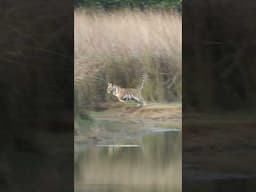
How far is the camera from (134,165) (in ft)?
17.3

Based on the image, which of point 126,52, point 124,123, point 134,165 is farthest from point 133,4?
point 134,165

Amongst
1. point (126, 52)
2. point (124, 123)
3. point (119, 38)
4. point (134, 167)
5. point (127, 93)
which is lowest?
point (134, 167)

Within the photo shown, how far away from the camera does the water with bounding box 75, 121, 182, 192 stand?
5246 mm

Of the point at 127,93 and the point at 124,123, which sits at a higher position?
the point at 127,93

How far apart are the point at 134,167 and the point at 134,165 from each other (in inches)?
0.8

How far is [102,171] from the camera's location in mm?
5320

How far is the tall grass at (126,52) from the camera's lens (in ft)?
17.7

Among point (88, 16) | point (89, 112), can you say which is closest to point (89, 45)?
point (88, 16)

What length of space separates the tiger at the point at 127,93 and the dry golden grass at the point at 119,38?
228mm

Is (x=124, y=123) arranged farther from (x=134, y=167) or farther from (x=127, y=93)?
(x=134, y=167)

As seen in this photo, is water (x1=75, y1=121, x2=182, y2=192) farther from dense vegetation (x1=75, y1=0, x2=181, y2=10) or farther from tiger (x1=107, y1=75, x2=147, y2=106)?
dense vegetation (x1=75, y1=0, x2=181, y2=10)

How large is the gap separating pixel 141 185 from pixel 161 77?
3.48 ft

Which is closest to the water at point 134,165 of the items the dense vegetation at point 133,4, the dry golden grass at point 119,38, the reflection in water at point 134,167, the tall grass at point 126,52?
the reflection in water at point 134,167

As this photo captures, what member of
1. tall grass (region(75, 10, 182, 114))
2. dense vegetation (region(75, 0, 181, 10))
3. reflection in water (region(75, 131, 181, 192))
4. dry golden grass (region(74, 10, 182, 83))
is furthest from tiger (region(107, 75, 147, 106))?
dense vegetation (region(75, 0, 181, 10))
